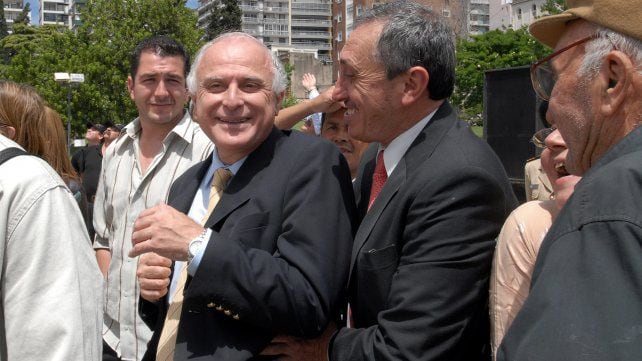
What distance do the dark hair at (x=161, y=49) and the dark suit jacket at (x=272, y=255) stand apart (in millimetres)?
1947

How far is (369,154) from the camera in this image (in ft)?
9.51

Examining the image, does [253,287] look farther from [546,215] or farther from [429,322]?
[546,215]

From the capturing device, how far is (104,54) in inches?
1224

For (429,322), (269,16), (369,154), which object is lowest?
(429,322)

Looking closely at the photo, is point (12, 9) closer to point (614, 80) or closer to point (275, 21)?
point (275, 21)

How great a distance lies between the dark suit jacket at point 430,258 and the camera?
202 centimetres

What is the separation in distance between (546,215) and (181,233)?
3.71 ft

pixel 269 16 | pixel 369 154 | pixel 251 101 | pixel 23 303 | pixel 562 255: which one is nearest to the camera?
pixel 562 255

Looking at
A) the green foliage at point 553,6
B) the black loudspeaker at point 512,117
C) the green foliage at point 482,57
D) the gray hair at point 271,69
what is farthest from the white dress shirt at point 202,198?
the green foliage at point 482,57

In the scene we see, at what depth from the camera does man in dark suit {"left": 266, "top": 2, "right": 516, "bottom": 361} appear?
203 centimetres

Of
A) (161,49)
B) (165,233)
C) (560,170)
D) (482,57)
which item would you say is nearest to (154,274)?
(165,233)

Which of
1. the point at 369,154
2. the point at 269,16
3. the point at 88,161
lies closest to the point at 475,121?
the point at 88,161

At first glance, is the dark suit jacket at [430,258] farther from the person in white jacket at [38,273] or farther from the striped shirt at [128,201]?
the striped shirt at [128,201]

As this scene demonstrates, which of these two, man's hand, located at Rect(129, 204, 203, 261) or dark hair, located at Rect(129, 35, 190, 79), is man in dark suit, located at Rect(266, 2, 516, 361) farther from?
dark hair, located at Rect(129, 35, 190, 79)
